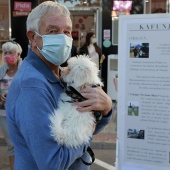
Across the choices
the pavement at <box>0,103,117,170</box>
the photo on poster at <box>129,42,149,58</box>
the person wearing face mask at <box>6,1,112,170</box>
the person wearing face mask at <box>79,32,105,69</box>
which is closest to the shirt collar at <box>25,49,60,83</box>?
the person wearing face mask at <box>6,1,112,170</box>

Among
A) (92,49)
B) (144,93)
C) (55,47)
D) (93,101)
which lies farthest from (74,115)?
(92,49)

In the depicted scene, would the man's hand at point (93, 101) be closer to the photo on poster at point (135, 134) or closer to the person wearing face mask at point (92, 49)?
the photo on poster at point (135, 134)

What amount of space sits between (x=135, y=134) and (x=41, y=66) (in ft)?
4.28

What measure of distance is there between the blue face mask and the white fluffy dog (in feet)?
0.26

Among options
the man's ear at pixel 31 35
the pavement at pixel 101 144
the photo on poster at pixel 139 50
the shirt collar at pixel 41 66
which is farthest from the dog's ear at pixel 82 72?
the pavement at pixel 101 144

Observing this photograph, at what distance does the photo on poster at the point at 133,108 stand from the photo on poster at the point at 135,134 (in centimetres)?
14

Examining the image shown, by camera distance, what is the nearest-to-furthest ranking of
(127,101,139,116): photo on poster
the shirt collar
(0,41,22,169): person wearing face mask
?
the shirt collar → (127,101,139,116): photo on poster → (0,41,22,169): person wearing face mask

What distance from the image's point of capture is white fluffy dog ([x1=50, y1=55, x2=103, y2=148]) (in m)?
1.61

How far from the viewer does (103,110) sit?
190cm

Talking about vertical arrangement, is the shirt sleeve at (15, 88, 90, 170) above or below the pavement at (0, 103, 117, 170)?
above

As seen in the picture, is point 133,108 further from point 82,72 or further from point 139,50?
point 82,72

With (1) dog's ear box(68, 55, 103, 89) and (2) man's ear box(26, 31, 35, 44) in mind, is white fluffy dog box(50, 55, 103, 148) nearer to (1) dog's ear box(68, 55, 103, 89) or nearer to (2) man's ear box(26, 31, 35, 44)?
(1) dog's ear box(68, 55, 103, 89)

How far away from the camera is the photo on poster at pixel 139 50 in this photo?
2.67 m

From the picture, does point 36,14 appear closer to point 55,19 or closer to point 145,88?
point 55,19
